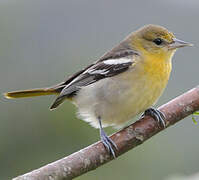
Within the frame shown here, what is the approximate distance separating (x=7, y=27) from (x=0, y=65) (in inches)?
47.8

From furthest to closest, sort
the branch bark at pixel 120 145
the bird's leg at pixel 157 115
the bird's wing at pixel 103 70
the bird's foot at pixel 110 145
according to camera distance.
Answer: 1. the bird's wing at pixel 103 70
2. the bird's leg at pixel 157 115
3. the bird's foot at pixel 110 145
4. the branch bark at pixel 120 145

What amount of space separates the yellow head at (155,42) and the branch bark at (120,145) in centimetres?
80

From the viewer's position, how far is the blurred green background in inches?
239

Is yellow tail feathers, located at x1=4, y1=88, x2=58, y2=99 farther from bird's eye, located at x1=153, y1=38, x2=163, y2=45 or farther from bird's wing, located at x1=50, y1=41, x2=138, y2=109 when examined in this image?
bird's eye, located at x1=153, y1=38, x2=163, y2=45

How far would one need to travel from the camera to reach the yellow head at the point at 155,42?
183 inches

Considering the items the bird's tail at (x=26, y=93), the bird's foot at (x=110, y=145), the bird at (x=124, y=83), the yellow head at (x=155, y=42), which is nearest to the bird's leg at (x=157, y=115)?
the bird at (x=124, y=83)

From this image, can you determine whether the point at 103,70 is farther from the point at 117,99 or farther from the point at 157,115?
the point at 157,115

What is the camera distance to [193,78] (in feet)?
28.4

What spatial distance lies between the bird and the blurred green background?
1497 mm

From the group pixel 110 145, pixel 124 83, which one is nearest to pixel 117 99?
pixel 124 83

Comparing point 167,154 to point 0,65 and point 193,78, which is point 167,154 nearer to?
point 193,78

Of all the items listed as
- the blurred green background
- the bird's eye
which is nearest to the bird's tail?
the bird's eye

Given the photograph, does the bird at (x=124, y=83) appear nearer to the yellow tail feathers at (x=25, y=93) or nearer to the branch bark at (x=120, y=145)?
the yellow tail feathers at (x=25, y=93)

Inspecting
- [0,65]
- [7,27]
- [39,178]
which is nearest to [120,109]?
[39,178]
